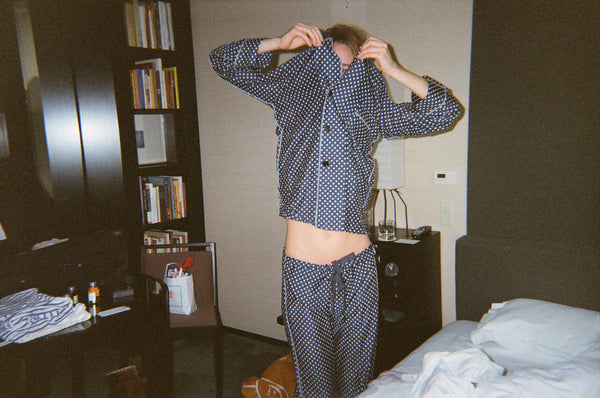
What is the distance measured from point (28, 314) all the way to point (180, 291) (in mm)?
828

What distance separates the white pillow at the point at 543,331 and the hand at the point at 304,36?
119 centimetres

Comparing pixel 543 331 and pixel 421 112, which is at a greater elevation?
pixel 421 112

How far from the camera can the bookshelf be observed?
2.73m

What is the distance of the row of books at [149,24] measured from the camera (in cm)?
275

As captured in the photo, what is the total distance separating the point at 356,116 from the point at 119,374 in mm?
1297

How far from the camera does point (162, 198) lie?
9.73ft

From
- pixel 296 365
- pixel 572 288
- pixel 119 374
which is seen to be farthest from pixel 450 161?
pixel 119 374

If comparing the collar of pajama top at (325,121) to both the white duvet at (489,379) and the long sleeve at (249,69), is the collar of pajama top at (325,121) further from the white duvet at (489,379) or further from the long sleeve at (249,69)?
the white duvet at (489,379)

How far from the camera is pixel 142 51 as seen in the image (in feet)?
9.16

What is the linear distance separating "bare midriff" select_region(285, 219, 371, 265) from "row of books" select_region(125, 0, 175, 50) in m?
1.96

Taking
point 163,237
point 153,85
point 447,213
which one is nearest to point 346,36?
point 447,213

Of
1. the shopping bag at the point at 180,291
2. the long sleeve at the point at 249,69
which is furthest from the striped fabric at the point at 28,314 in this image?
the long sleeve at the point at 249,69

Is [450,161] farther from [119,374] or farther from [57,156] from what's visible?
[57,156]

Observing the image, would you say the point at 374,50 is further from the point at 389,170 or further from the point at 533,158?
the point at 533,158
